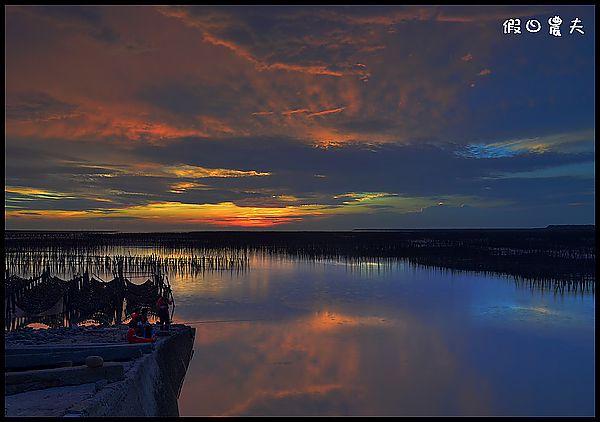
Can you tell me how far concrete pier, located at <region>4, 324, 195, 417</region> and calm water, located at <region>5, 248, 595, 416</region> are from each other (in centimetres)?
159

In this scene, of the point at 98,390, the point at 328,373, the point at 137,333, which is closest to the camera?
the point at 98,390

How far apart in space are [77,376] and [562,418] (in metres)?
10.8

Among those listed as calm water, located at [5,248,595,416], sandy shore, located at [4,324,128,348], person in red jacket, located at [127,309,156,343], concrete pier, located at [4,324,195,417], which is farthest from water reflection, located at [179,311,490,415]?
sandy shore, located at [4,324,128,348]

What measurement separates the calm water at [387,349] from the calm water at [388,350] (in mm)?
51

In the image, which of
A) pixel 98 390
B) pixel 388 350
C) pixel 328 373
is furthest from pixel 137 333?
pixel 388 350

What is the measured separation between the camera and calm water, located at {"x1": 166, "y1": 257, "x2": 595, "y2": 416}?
11680mm

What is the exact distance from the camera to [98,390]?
800 centimetres

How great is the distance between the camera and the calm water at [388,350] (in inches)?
460

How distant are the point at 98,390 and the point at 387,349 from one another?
10.2 m

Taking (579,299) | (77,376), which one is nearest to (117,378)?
(77,376)

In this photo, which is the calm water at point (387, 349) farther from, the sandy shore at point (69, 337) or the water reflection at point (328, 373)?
the sandy shore at point (69, 337)

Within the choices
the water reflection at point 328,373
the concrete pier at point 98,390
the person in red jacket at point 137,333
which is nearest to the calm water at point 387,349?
the water reflection at point 328,373

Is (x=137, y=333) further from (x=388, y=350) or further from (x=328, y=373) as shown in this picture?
(x=388, y=350)

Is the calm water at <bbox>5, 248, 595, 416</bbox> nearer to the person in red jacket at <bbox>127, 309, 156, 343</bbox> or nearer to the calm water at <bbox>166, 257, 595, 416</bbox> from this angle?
the calm water at <bbox>166, 257, 595, 416</bbox>
